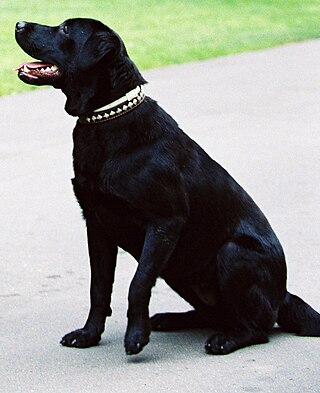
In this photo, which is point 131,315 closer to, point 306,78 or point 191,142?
point 191,142

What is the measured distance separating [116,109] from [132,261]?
6.89 ft

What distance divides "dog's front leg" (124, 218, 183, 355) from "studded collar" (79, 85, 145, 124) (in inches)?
19.6

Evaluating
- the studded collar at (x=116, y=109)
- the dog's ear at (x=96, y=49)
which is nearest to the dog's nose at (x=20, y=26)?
the dog's ear at (x=96, y=49)

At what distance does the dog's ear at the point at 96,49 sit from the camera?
506 centimetres

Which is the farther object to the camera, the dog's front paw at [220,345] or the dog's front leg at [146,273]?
the dog's front paw at [220,345]

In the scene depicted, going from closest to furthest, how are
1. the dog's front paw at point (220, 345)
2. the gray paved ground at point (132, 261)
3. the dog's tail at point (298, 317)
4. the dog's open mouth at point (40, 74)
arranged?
the gray paved ground at point (132, 261) → the dog's open mouth at point (40, 74) → the dog's front paw at point (220, 345) → the dog's tail at point (298, 317)

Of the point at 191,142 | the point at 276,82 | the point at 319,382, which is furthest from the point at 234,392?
the point at 276,82

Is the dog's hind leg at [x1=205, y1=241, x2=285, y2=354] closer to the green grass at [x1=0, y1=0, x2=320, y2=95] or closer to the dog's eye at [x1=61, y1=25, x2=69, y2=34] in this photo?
the dog's eye at [x1=61, y1=25, x2=69, y2=34]

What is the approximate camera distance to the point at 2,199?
873 centimetres

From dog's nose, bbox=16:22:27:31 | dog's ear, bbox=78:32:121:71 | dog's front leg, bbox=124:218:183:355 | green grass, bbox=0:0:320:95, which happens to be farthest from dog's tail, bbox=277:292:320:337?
green grass, bbox=0:0:320:95

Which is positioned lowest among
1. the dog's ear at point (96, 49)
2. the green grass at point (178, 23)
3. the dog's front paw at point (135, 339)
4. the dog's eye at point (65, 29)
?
the green grass at point (178, 23)

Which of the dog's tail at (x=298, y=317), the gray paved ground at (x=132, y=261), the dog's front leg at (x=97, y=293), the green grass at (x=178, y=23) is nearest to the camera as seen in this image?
the gray paved ground at (x=132, y=261)

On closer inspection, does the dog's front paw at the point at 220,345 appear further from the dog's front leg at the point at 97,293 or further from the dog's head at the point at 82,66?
the dog's head at the point at 82,66

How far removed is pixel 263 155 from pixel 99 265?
519 centimetres
